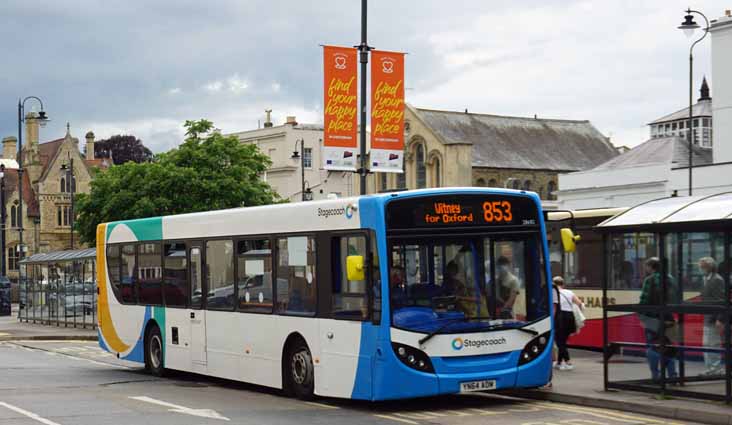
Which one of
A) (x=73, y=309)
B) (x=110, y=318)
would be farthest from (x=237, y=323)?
(x=73, y=309)

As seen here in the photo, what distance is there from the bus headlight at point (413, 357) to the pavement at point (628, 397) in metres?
2.26

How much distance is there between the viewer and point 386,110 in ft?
74.1

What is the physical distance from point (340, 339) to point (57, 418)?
3.62m

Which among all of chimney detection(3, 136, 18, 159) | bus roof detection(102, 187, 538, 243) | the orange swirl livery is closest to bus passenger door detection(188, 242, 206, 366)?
bus roof detection(102, 187, 538, 243)

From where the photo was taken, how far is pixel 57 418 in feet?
48.0

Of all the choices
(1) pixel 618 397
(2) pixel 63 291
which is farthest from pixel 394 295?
(2) pixel 63 291

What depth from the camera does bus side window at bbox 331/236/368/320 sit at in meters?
14.9

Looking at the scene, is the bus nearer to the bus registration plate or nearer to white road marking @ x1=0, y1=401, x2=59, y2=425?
the bus registration plate

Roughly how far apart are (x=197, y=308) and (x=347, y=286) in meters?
5.02

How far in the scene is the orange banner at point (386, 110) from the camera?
886 inches

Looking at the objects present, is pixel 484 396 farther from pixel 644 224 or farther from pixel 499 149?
pixel 499 149

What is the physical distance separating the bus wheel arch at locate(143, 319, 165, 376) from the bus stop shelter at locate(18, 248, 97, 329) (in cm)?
1879

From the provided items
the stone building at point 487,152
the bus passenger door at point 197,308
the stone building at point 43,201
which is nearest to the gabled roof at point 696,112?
the stone building at point 487,152

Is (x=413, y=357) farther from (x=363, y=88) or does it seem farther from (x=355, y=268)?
(x=363, y=88)
